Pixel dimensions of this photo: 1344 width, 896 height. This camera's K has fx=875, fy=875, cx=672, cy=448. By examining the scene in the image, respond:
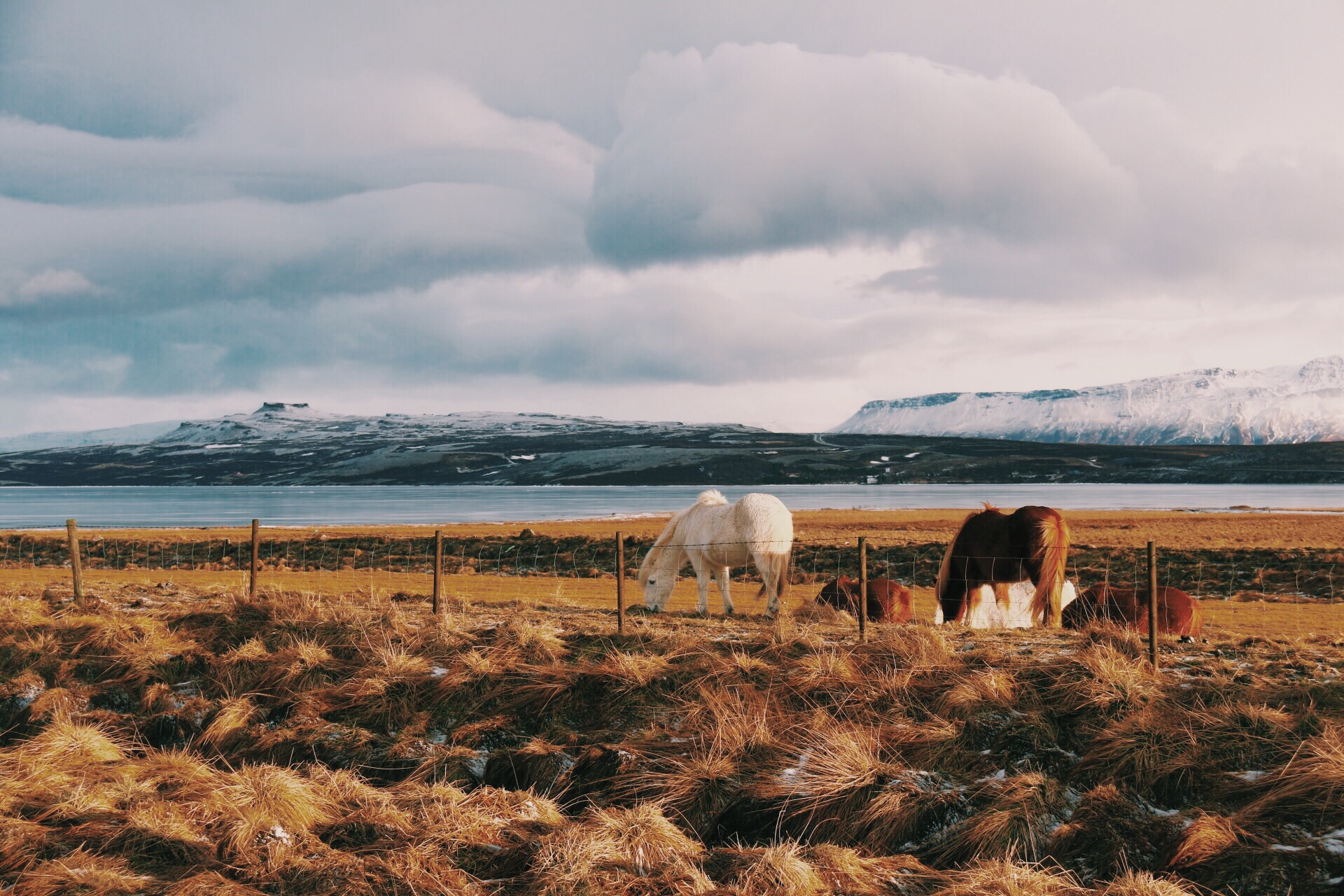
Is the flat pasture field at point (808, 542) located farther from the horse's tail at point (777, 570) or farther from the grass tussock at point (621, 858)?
the grass tussock at point (621, 858)

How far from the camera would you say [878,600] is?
14.2m

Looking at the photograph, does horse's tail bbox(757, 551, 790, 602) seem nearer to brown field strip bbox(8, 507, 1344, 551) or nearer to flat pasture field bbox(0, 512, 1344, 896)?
flat pasture field bbox(0, 512, 1344, 896)

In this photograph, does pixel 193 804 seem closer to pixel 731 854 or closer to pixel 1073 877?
pixel 731 854

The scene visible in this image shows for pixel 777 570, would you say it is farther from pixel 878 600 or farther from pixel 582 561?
pixel 582 561

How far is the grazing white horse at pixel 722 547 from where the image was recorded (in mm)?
14461

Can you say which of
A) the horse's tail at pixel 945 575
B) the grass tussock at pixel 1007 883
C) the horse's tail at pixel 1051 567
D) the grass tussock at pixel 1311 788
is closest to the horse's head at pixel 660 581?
the horse's tail at pixel 945 575

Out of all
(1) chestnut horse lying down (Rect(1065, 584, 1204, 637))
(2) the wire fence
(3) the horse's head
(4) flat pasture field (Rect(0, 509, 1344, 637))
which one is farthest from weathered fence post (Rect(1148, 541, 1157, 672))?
(2) the wire fence

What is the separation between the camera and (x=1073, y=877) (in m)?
6.00

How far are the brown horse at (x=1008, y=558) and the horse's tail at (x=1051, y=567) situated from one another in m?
0.01

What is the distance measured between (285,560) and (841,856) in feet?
94.0

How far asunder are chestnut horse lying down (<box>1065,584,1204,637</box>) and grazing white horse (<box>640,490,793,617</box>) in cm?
442

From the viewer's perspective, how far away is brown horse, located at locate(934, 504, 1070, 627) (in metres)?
13.2

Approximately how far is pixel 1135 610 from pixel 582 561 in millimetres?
22387

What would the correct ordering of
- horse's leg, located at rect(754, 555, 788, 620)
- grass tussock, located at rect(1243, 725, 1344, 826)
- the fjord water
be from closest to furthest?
grass tussock, located at rect(1243, 725, 1344, 826) < horse's leg, located at rect(754, 555, 788, 620) < the fjord water
